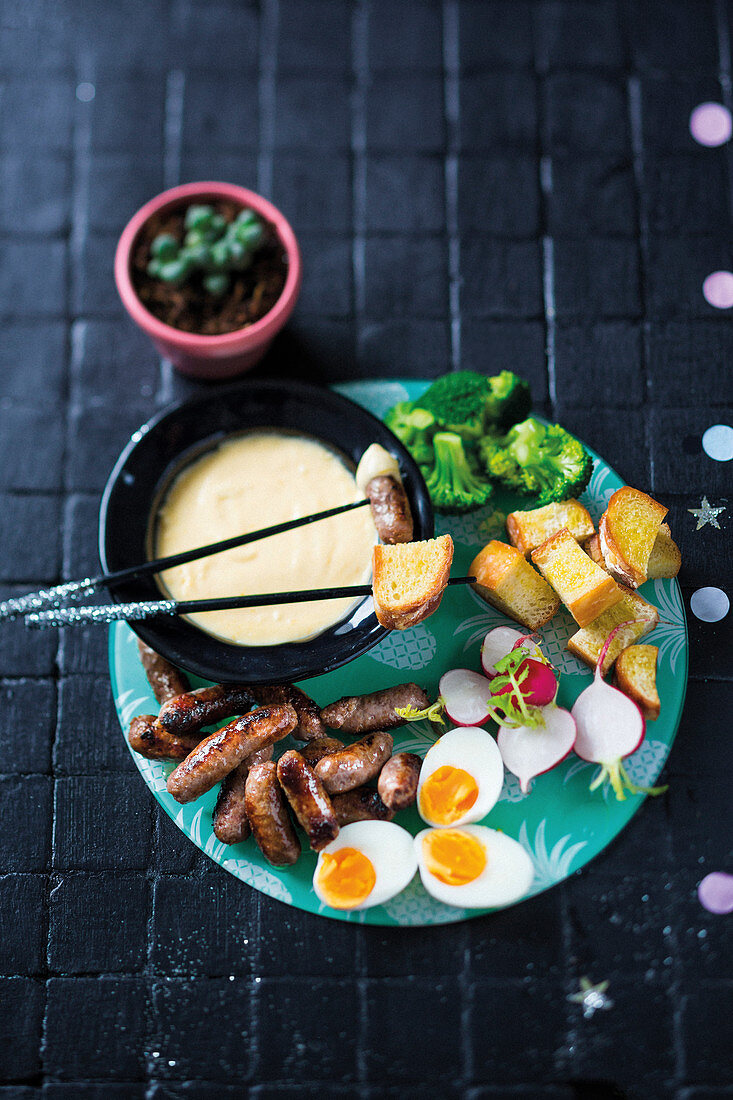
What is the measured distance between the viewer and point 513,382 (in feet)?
6.89

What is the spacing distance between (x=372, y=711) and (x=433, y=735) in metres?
0.16

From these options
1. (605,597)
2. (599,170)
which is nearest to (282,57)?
(599,170)

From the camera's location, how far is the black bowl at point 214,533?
6.31ft

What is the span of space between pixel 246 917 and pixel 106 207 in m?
1.88

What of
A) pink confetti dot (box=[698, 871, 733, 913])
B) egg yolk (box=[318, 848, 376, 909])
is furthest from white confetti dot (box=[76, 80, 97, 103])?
pink confetti dot (box=[698, 871, 733, 913])

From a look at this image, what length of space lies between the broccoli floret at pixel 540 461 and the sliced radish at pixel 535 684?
1.28ft

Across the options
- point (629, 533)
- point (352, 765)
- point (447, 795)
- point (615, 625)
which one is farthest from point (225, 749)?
point (629, 533)

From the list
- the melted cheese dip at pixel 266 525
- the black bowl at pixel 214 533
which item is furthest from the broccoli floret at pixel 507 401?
the melted cheese dip at pixel 266 525

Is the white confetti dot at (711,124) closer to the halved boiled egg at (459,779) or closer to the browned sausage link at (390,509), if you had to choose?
the browned sausage link at (390,509)

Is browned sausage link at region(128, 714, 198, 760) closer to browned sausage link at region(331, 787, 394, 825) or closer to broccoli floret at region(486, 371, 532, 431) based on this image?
browned sausage link at region(331, 787, 394, 825)

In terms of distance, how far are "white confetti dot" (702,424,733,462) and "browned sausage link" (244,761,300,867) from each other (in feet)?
4.29

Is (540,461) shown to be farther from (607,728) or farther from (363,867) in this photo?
(363,867)

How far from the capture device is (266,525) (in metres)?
2.08

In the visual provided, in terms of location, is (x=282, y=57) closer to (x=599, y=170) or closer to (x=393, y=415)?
(x=599, y=170)
